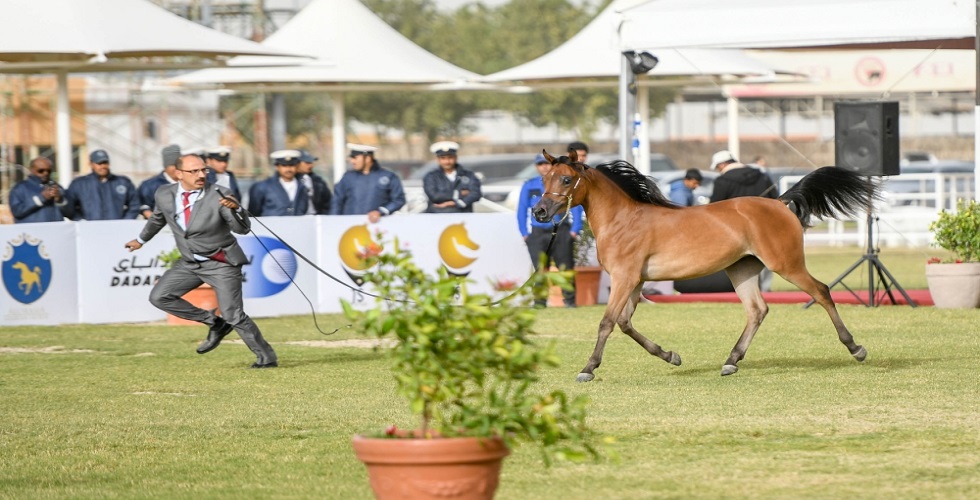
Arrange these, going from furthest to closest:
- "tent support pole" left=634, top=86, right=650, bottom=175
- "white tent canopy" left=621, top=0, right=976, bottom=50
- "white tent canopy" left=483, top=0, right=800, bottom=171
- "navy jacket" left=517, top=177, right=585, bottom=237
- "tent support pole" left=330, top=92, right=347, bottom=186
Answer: "tent support pole" left=330, top=92, right=347, bottom=186, "white tent canopy" left=483, top=0, right=800, bottom=171, "tent support pole" left=634, top=86, right=650, bottom=175, "navy jacket" left=517, top=177, right=585, bottom=237, "white tent canopy" left=621, top=0, right=976, bottom=50

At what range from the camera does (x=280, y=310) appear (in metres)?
18.9

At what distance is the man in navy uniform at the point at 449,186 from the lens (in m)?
20.0

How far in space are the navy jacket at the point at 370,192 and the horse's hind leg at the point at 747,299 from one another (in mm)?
7486

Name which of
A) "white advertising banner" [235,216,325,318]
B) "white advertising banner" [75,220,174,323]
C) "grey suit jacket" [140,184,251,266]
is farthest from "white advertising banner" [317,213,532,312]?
"grey suit jacket" [140,184,251,266]

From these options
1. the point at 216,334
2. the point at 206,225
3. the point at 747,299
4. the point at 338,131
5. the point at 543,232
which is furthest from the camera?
the point at 338,131

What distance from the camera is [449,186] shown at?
20094 millimetres

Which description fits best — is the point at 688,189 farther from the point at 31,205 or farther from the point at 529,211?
the point at 31,205

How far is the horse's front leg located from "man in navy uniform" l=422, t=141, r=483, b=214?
26.1ft

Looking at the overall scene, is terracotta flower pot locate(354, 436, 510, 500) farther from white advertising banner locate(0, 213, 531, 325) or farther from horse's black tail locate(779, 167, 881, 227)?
white advertising banner locate(0, 213, 531, 325)

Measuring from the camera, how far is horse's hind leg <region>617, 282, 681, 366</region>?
40.2ft

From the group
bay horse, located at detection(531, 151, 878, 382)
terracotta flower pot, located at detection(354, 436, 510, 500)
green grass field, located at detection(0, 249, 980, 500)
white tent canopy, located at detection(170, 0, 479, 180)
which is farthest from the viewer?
white tent canopy, located at detection(170, 0, 479, 180)

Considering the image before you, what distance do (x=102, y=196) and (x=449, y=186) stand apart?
4258 mm

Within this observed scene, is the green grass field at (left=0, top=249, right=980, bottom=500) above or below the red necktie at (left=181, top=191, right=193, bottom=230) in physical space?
below

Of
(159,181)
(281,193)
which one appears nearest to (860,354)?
(281,193)
